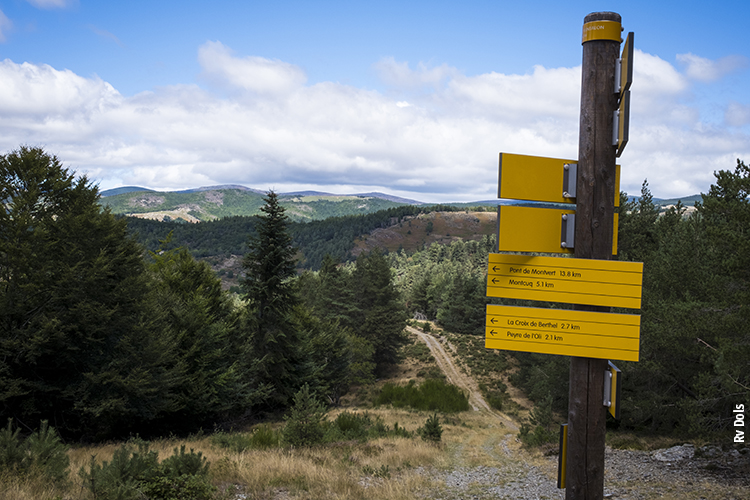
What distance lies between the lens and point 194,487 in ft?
19.5

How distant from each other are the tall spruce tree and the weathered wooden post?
57.4 feet

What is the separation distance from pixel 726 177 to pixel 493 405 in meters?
21.2

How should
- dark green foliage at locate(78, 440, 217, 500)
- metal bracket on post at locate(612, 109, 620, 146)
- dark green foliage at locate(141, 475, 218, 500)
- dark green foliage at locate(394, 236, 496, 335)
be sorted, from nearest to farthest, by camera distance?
metal bracket on post at locate(612, 109, 620, 146) < dark green foliage at locate(78, 440, 217, 500) < dark green foliage at locate(141, 475, 218, 500) < dark green foliage at locate(394, 236, 496, 335)

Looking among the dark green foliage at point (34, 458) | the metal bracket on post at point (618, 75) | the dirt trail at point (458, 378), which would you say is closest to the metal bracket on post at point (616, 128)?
the metal bracket on post at point (618, 75)

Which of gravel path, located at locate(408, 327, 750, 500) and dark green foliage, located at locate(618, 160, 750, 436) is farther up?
dark green foliage, located at locate(618, 160, 750, 436)

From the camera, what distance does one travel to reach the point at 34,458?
6.33 m

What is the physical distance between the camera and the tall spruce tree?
2114 cm

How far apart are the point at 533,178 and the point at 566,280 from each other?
0.89 meters

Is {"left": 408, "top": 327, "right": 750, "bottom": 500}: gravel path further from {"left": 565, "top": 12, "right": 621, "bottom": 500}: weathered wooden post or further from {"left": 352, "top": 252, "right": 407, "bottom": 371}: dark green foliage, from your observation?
{"left": 352, "top": 252, "right": 407, "bottom": 371}: dark green foliage

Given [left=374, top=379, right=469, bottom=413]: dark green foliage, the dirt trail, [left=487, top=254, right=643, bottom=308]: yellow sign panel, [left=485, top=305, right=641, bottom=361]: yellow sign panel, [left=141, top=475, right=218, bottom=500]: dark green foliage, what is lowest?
the dirt trail

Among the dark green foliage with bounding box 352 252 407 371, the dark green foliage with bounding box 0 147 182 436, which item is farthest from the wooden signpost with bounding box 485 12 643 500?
the dark green foliage with bounding box 352 252 407 371

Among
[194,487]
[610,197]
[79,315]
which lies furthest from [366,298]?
[610,197]

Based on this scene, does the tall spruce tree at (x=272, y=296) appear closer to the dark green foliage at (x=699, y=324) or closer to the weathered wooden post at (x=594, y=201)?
the dark green foliage at (x=699, y=324)

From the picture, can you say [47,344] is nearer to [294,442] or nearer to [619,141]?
[294,442]
